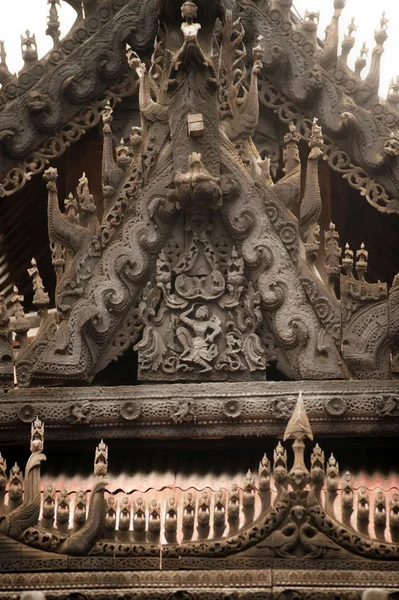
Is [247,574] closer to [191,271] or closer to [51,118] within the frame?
[191,271]

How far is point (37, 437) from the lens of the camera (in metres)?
16.7

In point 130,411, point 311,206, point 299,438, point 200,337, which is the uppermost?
point 311,206

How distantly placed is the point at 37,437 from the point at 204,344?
1.57 metres

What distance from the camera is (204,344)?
1747 cm

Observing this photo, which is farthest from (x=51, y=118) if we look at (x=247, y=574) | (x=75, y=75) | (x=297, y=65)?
(x=247, y=574)

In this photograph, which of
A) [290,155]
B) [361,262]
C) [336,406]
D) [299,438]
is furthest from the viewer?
[290,155]

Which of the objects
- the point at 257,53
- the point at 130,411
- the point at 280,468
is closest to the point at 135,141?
the point at 257,53

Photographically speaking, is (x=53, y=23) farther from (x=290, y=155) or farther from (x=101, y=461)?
(x=101, y=461)

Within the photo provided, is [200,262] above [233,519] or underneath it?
above

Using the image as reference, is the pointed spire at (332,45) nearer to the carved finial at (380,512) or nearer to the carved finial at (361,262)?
the carved finial at (361,262)

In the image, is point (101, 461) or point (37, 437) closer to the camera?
point (101, 461)

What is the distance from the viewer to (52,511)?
1656 cm

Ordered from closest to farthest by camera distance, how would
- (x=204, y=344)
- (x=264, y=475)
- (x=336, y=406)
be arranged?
(x=264, y=475) → (x=336, y=406) → (x=204, y=344)

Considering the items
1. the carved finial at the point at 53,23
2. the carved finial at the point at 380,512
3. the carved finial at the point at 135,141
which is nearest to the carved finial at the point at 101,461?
the carved finial at the point at 380,512
